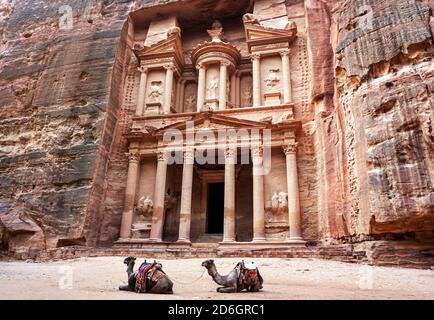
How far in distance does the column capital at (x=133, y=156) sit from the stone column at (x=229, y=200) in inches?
169

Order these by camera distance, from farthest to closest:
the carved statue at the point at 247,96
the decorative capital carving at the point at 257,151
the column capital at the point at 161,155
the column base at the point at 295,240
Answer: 1. the carved statue at the point at 247,96
2. the column capital at the point at 161,155
3. the decorative capital carving at the point at 257,151
4. the column base at the point at 295,240

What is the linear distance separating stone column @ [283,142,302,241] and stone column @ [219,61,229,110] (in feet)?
13.6

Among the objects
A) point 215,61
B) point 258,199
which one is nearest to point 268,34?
point 215,61

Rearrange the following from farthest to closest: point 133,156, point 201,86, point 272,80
A: point 201,86, point 272,80, point 133,156

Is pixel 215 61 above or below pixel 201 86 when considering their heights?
above

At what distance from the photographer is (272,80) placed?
16812 millimetres

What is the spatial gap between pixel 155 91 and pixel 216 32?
191 inches

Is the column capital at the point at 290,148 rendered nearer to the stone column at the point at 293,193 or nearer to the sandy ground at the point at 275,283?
the stone column at the point at 293,193

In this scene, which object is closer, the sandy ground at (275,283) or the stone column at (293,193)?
the sandy ground at (275,283)

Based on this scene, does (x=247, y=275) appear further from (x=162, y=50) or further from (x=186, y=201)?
(x=162, y=50)

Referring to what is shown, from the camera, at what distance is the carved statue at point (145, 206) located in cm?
1513

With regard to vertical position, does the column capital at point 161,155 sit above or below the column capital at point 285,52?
below

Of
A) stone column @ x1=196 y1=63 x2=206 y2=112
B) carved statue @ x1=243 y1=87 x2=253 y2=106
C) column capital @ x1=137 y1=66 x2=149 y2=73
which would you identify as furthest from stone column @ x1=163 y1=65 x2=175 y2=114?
carved statue @ x1=243 y1=87 x2=253 y2=106

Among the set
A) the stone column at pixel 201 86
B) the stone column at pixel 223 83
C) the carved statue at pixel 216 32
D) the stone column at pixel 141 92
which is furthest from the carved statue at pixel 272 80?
the stone column at pixel 141 92
